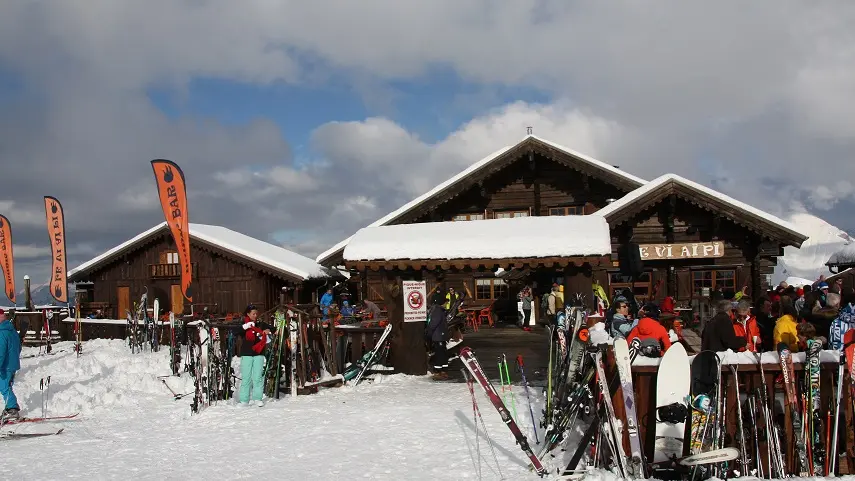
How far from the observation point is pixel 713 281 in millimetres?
19906

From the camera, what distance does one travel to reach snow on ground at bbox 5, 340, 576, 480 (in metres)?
6.59

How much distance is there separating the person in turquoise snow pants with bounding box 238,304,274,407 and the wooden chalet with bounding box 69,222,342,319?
16.9 m

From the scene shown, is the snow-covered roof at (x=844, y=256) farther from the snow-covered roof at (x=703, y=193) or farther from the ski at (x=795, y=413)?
the ski at (x=795, y=413)

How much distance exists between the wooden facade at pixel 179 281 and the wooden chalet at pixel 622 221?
5418mm

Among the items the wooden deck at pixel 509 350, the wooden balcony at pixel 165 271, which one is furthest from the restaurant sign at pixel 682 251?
the wooden balcony at pixel 165 271

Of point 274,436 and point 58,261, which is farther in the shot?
point 58,261

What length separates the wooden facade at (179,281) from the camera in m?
27.9

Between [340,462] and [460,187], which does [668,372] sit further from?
[460,187]

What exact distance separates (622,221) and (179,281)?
2067 centimetres

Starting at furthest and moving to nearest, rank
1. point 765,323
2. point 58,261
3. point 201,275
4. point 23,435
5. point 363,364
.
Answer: point 201,275 < point 58,261 < point 363,364 < point 765,323 < point 23,435

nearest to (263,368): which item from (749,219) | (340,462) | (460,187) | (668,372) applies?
(340,462)

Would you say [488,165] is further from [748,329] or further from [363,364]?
[748,329]

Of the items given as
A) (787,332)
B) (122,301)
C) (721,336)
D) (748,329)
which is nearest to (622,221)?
(748,329)

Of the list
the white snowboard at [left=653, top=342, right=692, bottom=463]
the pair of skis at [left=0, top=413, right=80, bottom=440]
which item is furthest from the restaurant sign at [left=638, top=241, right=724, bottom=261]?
the pair of skis at [left=0, top=413, right=80, bottom=440]
